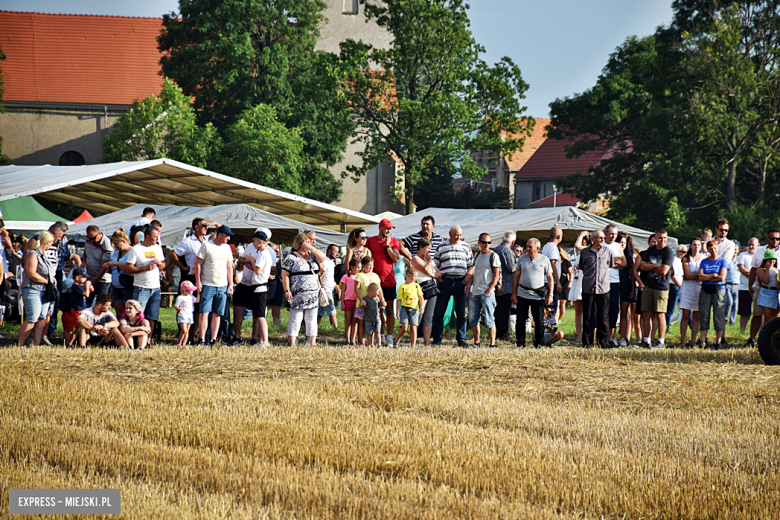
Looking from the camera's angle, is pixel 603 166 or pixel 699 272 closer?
pixel 699 272

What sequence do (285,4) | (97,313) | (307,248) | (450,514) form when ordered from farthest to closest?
(285,4) → (307,248) → (97,313) → (450,514)

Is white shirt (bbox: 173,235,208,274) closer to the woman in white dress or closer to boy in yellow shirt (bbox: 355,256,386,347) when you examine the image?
boy in yellow shirt (bbox: 355,256,386,347)

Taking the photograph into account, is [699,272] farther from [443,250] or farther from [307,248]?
[307,248]

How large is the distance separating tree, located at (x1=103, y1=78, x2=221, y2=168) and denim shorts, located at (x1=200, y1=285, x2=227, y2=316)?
27.2 m

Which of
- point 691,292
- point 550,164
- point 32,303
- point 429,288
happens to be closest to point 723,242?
point 691,292

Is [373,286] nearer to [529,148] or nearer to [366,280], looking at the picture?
[366,280]

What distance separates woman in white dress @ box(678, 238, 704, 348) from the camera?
12.0 m

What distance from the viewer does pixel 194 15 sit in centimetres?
3981

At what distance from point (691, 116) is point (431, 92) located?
13536mm

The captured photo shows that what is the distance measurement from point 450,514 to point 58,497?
6.98ft

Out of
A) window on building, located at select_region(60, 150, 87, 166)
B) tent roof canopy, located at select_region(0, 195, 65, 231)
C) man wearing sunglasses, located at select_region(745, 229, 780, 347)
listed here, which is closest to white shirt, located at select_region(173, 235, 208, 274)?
man wearing sunglasses, located at select_region(745, 229, 780, 347)

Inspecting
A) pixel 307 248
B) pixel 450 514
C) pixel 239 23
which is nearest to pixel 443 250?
pixel 307 248

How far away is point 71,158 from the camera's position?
46312mm

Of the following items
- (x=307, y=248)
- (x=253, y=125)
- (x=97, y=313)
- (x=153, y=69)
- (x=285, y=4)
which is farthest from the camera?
(x=153, y=69)
